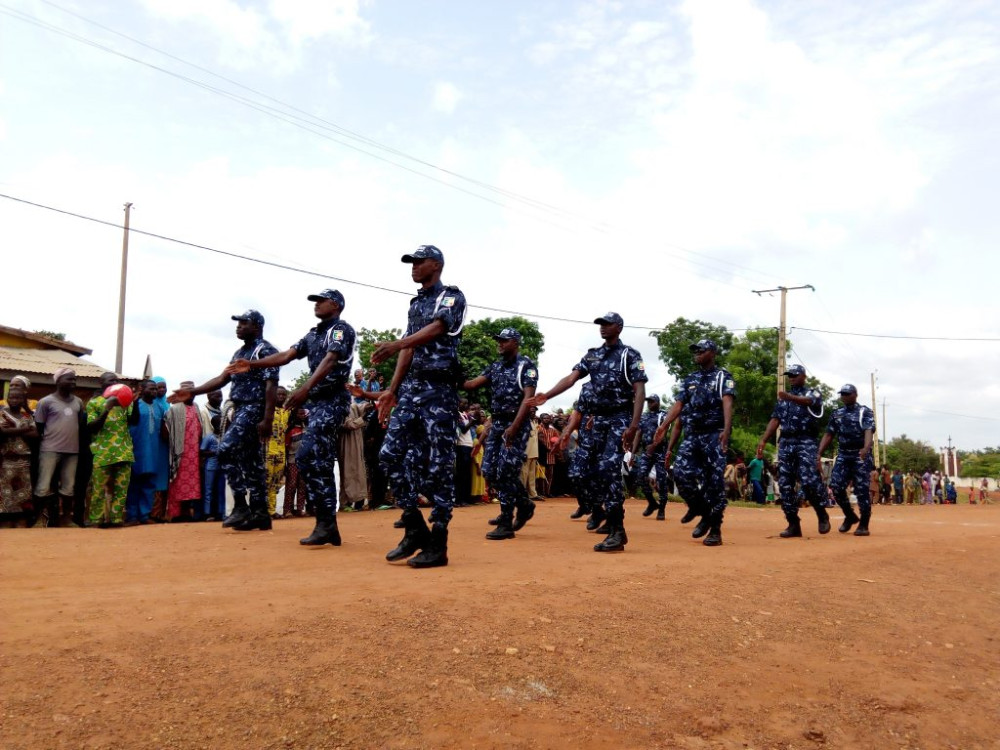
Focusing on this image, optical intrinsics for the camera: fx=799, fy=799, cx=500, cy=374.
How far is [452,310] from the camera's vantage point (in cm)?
538

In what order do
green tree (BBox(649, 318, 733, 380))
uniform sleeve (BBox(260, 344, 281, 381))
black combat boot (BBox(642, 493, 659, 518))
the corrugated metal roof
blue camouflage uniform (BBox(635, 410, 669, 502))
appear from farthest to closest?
1. green tree (BBox(649, 318, 733, 380))
2. the corrugated metal roof
3. black combat boot (BBox(642, 493, 659, 518))
4. blue camouflage uniform (BBox(635, 410, 669, 502))
5. uniform sleeve (BBox(260, 344, 281, 381))

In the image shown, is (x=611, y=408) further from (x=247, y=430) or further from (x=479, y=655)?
(x=479, y=655)

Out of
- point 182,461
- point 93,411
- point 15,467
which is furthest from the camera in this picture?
point 182,461

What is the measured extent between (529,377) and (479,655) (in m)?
4.53

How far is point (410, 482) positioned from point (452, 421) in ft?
1.65

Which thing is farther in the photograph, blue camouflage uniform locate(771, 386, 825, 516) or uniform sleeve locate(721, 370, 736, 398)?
blue camouflage uniform locate(771, 386, 825, 516)

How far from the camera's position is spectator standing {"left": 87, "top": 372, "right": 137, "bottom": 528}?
8539 millimetres

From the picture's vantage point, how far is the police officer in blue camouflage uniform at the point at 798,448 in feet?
30.3

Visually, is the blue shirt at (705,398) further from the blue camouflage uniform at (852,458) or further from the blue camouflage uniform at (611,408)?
the blue camouflage uniform at (852,458)

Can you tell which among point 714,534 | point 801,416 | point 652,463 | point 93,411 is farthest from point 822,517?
point 93,411

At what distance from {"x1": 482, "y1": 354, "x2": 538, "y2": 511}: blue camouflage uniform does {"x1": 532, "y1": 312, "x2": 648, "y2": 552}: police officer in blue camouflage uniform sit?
0.67m

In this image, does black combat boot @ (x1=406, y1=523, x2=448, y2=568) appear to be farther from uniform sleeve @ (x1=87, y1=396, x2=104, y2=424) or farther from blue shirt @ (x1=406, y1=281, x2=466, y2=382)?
uniform sleeve @ (x1=87, y1=396, x2=104, y2=424)

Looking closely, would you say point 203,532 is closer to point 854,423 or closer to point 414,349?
point 414,349

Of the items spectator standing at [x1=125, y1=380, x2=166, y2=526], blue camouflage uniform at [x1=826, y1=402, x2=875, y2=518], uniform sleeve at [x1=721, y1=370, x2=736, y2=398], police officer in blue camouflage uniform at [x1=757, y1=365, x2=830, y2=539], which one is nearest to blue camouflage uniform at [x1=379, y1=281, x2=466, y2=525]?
uniform sleeve at [x1=721, y1=370, x2=736, y2=398]
